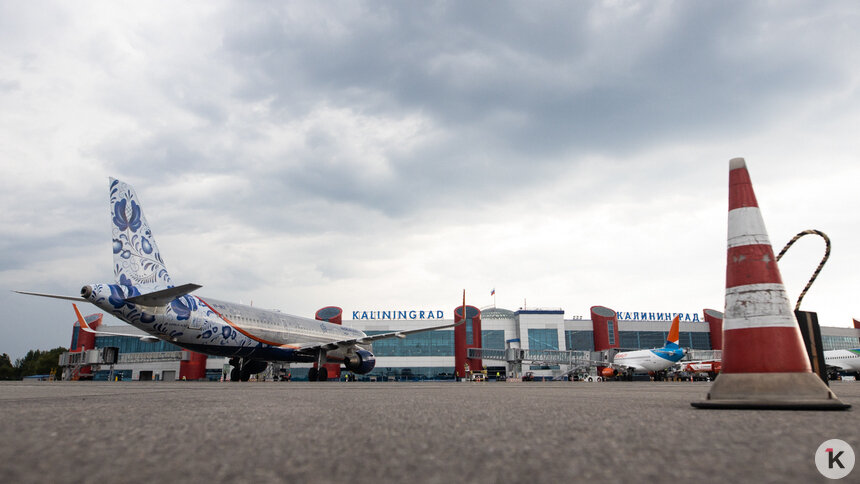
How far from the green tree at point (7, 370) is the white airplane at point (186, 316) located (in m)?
92.4

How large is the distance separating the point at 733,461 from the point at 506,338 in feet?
228

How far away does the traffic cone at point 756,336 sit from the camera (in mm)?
4133

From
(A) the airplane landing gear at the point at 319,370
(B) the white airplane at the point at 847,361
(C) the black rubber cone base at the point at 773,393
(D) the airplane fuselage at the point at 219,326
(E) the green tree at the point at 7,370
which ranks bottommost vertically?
(E) the green tree at the point at 7,370

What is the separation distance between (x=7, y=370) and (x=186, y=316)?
331 feet

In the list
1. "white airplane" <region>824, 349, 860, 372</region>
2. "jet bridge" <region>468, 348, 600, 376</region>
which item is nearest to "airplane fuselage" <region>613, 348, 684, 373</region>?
"jet bridge" <region>468, 348, 600, 376</region>

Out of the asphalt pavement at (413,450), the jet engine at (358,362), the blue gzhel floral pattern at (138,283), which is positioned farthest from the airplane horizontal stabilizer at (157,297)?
the asphalt pavement at (413,450)

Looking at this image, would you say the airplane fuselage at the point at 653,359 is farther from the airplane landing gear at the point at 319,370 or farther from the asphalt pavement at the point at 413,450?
the asphalt pavement at the point at 413,450

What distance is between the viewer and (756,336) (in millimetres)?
4500

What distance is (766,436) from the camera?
2309 millimetres

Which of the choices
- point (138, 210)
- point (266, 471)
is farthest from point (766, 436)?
point (138, 210)

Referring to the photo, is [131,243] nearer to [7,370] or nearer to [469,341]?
[469,341]

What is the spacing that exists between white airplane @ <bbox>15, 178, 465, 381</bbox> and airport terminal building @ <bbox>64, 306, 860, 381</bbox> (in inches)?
1402

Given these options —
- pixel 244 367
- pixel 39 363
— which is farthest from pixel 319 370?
pixel 39 363

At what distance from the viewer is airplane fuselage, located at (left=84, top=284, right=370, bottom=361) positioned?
18312 mm
